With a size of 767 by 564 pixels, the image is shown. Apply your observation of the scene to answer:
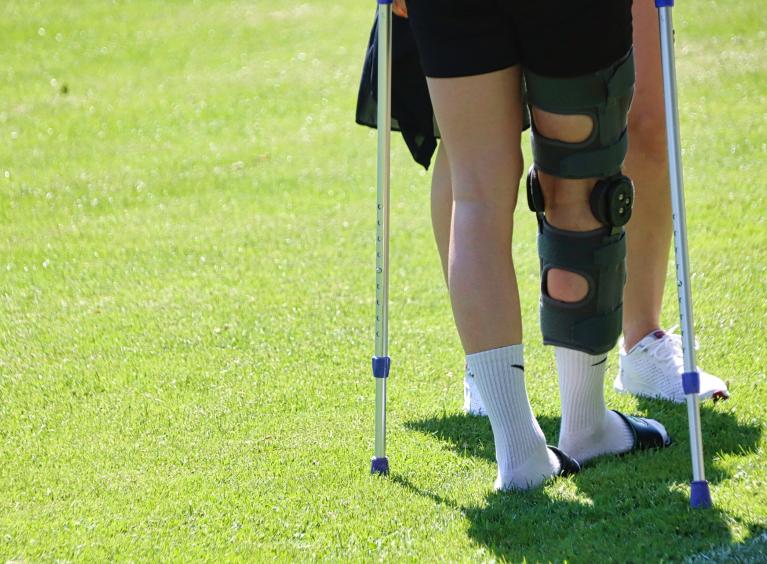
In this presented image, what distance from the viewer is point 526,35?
307cm

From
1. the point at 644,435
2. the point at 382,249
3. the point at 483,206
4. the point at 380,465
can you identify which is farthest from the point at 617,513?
the point at 382,249

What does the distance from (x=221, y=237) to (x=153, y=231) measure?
0.51 metres

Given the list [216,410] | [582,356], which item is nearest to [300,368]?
Answer: [216,410]

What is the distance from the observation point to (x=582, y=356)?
342 cm

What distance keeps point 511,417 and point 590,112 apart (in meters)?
0.90

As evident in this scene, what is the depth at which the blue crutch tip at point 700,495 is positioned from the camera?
121 inches

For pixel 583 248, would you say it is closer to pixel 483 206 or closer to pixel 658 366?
pixel 483 206

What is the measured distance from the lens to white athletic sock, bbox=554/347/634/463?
3.45 m

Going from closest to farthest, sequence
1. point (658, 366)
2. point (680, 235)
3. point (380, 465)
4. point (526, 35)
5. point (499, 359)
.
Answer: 1. point (526, 35)
2. point (680, 235)
3. point (499, 359)
4. point (380, 465)
5. point (658, 366)

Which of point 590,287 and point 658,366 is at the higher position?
point 590,287

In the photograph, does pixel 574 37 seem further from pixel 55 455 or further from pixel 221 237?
pixel 221 237

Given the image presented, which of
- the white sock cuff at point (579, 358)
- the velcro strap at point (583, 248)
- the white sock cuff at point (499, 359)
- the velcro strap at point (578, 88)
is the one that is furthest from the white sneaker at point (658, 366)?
the velcro strap at point (578, 88)

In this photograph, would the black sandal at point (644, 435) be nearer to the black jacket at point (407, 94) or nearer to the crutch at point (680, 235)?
the crutch at point (680, 235)

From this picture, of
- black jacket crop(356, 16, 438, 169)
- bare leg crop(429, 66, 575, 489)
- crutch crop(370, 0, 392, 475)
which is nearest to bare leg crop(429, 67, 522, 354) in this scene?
bare leg crop(429, 66, 575, 489)
